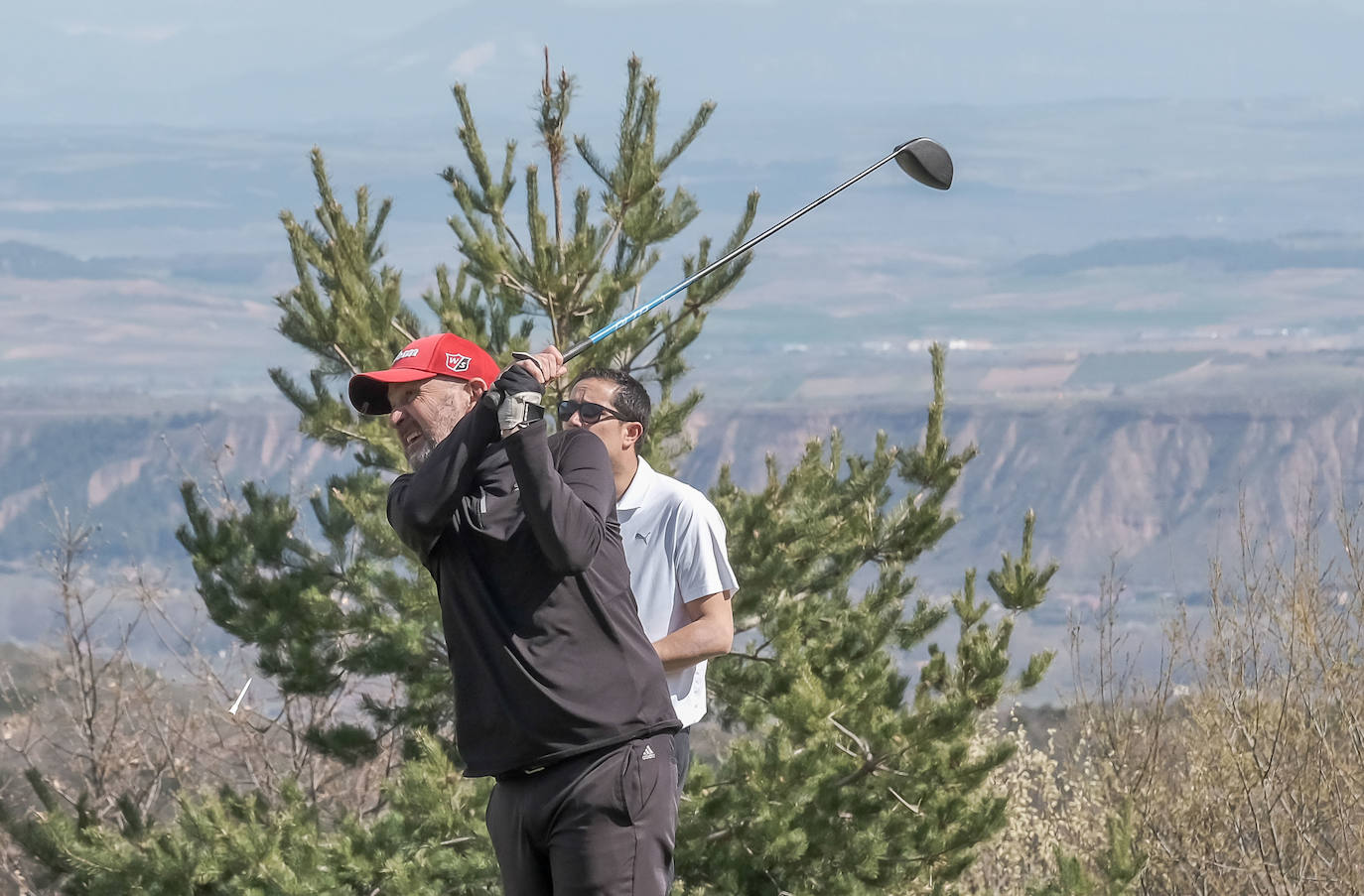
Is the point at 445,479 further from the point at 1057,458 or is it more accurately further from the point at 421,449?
the point at 1057,458

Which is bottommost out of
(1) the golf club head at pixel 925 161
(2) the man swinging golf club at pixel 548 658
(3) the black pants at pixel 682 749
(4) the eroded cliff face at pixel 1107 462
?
(4) the eroded cliff face at pixel 1107 462

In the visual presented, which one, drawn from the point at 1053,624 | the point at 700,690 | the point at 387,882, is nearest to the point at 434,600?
the point at 387,882

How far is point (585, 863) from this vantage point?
3346 millimetres

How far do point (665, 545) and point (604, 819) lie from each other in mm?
1004

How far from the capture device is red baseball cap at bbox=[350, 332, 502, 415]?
11.6 ft

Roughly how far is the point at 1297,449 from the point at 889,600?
562ft

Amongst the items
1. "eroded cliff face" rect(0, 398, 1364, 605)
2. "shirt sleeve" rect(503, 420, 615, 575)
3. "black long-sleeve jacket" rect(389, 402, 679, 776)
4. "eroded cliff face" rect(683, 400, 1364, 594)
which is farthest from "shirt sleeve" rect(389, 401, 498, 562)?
"eroded cliff face" rect(683, 400, 1364, 594)

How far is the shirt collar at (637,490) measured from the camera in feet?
14.3

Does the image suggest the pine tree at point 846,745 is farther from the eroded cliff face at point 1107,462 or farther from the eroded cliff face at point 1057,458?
the eroded cliff face at point 1107,462

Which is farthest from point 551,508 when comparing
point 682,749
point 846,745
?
point 846,745

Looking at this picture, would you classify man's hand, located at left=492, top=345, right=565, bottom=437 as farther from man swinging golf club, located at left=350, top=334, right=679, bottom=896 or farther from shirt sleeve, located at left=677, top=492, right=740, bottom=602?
shirt sleeve, located at left=677, top=492, right=740, bottom=602

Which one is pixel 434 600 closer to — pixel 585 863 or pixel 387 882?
pixel 387 882

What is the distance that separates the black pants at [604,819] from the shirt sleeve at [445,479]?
49cm

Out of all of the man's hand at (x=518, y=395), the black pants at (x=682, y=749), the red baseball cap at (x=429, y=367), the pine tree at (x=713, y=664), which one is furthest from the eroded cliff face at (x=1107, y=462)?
the man's hand at (x=518, y=395)
